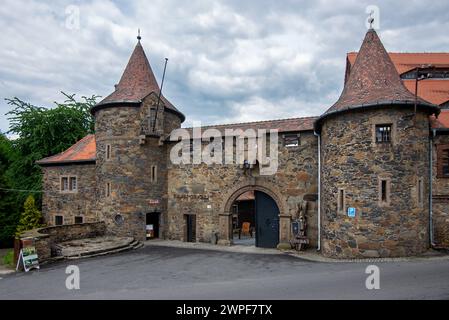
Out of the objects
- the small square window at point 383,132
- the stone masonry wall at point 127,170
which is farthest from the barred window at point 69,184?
Answer: the small square window at point 383,132

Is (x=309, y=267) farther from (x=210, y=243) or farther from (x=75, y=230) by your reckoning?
(x=75, y=230)

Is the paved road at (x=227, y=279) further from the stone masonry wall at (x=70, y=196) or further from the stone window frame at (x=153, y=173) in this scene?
the stone masonry wall at (x=70, y=196)

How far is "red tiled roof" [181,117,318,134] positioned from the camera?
54.4ft

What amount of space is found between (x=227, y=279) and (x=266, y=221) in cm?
701

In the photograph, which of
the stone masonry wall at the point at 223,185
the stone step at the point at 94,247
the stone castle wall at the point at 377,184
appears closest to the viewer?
the stone castle wall at the point at 377,184

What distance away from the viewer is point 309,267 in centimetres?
1205

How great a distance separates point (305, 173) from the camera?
16.4 metres

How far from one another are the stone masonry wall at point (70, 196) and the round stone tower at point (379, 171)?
1463 cm

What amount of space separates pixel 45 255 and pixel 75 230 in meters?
3.56

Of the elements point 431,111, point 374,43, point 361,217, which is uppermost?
point 374,43

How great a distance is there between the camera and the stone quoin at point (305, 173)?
1263 centimetres

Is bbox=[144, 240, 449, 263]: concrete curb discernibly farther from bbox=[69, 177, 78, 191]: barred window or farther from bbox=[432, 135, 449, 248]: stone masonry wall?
bbox=[69, 177, 78, 191]: barred window
